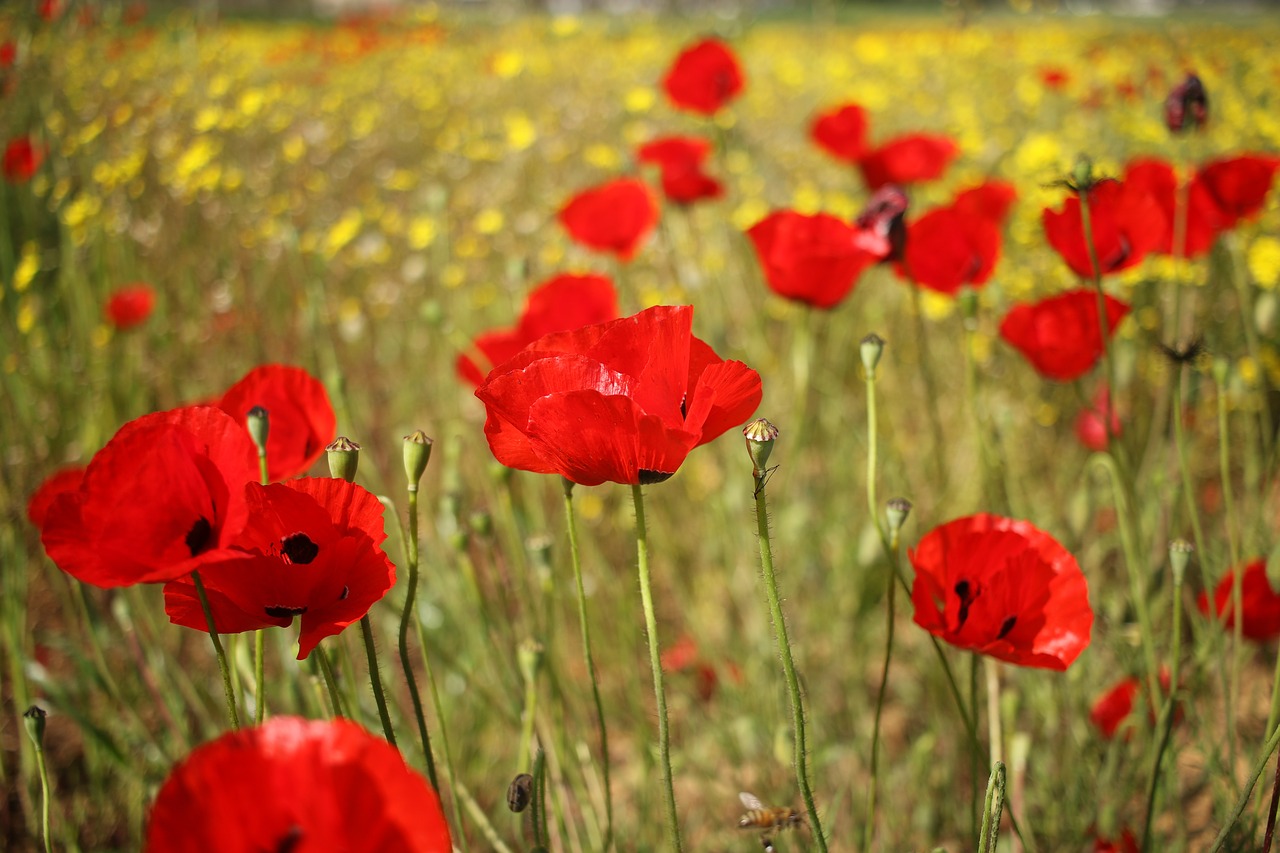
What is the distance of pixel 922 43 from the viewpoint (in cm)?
789

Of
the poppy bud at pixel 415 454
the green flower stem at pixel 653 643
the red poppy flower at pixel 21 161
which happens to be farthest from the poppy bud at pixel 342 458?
the red poppy flower at pixel 21 161

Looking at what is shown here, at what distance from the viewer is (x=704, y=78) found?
2.16 meters

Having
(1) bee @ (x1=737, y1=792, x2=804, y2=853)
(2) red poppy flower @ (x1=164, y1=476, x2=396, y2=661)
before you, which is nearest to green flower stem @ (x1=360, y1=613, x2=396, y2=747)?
(2) red poppy flower @ (x1=164, y1=476, x2=396, y2=661)

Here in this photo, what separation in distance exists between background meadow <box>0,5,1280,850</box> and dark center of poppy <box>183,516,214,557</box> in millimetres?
304

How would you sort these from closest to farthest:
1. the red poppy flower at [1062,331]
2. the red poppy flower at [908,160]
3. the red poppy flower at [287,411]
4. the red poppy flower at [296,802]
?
the red poppy flower at [296,802] < the red poppy flower at [287,411] < the red poppy flower at [1062,331] < the red poppy flower at [908,160]

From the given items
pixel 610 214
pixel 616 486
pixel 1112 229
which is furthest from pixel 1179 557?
pixel 616 486

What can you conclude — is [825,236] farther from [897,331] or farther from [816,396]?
[897,331]

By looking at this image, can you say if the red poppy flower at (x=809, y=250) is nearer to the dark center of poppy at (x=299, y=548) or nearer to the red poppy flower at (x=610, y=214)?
the red poppy flower at (x=610, y=214)

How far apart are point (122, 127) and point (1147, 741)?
4.00 metres

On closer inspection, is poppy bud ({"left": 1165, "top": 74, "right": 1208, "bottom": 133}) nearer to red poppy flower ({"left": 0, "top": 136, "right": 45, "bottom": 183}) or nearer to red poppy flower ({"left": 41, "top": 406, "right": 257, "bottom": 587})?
red poppy flower ({"left": 41, "top": 406, "right": 257, "bottom": 587})

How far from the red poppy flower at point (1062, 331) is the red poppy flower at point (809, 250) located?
0.24 m

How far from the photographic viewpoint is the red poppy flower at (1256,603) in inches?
45.7

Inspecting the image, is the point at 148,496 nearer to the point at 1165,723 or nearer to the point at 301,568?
the point at 301,568

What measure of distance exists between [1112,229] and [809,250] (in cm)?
44
